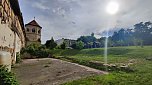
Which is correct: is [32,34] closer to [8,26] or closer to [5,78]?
[8,26]

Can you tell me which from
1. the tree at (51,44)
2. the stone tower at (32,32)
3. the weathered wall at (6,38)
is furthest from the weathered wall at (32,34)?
the weathered wall at (6,38)

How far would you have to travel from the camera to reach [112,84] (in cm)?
1205

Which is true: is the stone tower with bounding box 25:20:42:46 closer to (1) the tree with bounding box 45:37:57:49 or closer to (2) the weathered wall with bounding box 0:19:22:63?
(1) the tree with bounding box 45:37:57:49

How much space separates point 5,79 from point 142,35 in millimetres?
66011

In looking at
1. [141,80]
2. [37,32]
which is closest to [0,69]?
[141,80]

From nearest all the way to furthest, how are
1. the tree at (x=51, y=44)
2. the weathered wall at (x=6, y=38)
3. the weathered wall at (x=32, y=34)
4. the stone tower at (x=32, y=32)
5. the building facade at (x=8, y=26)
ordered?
the weathered wall at (x=6, y=38) → the building facade at (x=8, y=26) → the tree at (x=51, y=44) → the weathered wall at (x=32, y=34) → the stone tower at (x=32, y=32)

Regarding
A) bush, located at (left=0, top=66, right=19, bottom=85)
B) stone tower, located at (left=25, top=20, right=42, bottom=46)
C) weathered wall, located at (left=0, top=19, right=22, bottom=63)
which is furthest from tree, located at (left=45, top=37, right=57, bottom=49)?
bush, located at (left=0, top=66, right=19, bottom=85)

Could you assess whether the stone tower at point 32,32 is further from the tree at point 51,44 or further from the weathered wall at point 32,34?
the tree at point 51,44

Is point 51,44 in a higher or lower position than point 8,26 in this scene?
lower

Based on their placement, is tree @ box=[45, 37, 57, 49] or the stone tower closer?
tree @ box=[45, 37, 57, 49]

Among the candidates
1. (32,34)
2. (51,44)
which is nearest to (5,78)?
(51,44)

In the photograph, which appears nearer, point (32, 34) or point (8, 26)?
point (8, 26)

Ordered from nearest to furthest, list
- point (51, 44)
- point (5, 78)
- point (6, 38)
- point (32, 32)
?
1. point (5, 78)
2. point (6, 38)
3. point (51, 44)
4. point (32, 32)

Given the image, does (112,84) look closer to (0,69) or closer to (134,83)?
(134,83)
